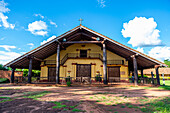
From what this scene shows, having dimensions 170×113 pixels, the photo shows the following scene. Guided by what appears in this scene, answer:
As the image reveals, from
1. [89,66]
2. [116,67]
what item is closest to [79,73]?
[89,66]

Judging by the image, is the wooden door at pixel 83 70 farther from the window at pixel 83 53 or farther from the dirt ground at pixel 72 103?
the dirt ground at pixel 72 103

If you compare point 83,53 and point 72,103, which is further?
point 83,53

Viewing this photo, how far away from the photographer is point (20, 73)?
24719 millimetres

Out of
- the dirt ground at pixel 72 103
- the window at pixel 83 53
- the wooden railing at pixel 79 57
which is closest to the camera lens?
the dirt ground at pixel 72 103

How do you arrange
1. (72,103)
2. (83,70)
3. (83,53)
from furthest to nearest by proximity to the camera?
(83,53), (83,70), (72,103)

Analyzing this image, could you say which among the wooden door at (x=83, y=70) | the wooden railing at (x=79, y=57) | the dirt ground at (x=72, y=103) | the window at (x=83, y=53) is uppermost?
the window at (x=83, y=53)

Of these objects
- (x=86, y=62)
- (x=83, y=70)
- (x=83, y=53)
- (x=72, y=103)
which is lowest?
(x=72, y=103)

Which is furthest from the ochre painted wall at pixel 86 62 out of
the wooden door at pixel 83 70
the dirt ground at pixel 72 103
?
the dirt ground at pixel 72 103

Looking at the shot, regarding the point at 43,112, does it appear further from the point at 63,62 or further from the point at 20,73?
the point at 20,73

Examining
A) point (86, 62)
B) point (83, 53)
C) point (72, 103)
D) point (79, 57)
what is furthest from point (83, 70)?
point (72, 103)

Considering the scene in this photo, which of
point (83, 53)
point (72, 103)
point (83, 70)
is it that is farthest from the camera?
point (83, 53)

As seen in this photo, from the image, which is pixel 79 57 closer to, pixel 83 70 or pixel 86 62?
pixel 86 62

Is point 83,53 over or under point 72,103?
over

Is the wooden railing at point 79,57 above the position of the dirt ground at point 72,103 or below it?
above
